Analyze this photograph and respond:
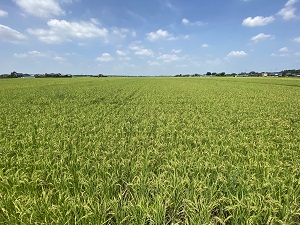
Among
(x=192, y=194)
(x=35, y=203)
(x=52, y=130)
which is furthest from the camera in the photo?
(x=52, y=130)

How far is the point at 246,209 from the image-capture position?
11.0 ft

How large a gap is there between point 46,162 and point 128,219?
281cm

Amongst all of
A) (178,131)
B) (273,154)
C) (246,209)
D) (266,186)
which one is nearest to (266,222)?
(246,209)

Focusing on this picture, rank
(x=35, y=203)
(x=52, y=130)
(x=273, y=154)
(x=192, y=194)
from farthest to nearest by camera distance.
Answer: (x=52, y=130)
(x=273, y=154)
(x=192, y=194)
(x=35, y=203)

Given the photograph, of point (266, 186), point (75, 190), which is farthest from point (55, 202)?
point (266, 186)

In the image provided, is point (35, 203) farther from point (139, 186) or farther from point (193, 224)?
point (193, 224)

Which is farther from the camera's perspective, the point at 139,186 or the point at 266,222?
the point at 139,186

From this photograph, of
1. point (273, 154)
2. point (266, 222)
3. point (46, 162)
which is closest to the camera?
point (266, 222)

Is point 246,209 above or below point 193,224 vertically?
above

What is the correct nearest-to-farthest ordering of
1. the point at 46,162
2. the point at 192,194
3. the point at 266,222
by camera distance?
the point at 266,222 < the point at 192,194 < the point at 46,162

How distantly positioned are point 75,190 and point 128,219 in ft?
4.45

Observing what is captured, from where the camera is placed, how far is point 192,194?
3.86 metres

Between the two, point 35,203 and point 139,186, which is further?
point 139,186

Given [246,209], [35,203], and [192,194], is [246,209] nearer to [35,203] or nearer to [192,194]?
[192,194]
